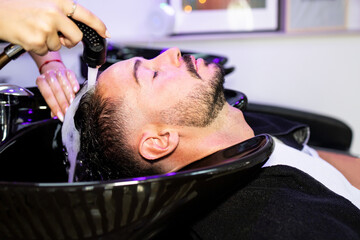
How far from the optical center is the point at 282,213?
2.71 ft

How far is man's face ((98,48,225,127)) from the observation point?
1.09m

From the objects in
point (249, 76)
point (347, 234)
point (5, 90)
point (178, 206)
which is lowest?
point (249, 76)

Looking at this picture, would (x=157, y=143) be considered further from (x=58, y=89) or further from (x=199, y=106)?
(x=58, y=89)

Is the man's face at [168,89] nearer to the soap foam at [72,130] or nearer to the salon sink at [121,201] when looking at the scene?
the soap foam at [72,130]

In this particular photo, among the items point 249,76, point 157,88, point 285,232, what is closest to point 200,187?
point 285,232

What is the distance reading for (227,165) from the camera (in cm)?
72

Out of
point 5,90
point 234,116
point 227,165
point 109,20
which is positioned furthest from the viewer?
point 109,20

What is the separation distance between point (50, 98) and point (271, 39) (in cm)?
153

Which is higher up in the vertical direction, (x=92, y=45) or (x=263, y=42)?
(x=92, y=45)

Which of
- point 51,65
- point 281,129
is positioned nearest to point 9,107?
point 51,65

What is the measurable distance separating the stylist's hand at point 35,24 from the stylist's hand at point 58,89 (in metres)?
0.39

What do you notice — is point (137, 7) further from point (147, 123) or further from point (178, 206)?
point (178, 206)

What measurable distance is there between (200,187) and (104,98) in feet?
1.61

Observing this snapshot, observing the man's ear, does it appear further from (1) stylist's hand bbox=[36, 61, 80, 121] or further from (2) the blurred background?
(2) the blurred background
